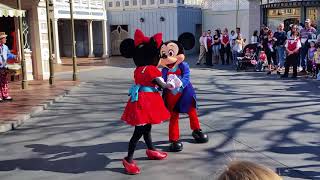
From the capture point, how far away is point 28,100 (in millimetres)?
10773

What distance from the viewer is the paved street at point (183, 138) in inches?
213

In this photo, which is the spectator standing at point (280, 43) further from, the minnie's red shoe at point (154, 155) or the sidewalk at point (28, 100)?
the minnie's red shoe at point (154, 155)

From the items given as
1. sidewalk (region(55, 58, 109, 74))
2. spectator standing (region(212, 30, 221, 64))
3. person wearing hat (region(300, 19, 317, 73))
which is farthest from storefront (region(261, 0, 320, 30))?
sidewalk (region(55, 58, 109, 74))

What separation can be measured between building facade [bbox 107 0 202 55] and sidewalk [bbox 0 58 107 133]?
12.3m

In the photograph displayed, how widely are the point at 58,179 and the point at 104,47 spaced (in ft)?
71.0

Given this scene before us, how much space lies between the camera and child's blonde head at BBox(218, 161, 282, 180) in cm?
136

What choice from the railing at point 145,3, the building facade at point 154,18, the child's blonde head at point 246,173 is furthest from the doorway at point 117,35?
Result: the child's blonde head at point 246,173

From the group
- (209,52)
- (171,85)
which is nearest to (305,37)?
(209,52)

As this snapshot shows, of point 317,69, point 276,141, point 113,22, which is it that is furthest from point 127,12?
point 276,141

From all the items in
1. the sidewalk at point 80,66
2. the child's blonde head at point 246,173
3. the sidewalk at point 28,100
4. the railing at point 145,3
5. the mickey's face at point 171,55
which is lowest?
the sidewalk at point 28,100

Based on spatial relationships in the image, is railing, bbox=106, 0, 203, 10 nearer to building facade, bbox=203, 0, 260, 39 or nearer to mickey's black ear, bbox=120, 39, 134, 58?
building facade, bbox=203, 0, 260, 39

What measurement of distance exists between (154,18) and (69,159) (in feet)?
69.1

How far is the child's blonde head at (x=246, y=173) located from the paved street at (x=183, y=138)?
169 cm

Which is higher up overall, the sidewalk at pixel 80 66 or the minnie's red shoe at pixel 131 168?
the sidewalk at pixel 80 66
